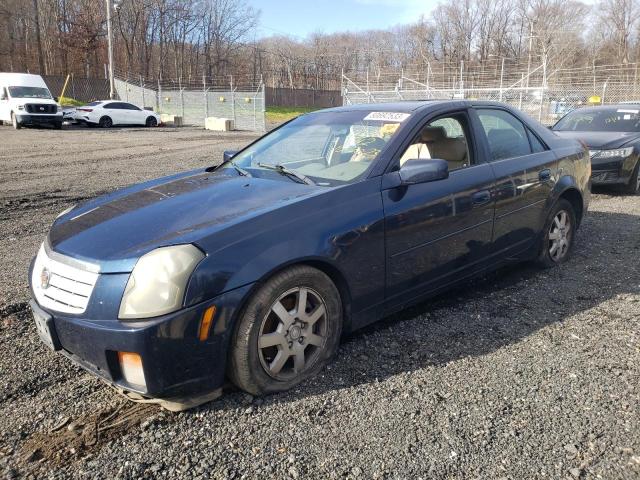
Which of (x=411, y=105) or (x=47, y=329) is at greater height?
(x=411, y=105)

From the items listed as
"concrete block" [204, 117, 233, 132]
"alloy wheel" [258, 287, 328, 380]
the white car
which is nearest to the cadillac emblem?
"alloy wheel" [258, 287, 328, 380]

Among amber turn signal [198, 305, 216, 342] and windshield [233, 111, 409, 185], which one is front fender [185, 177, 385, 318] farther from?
windshield [233, 111, 409, 185]

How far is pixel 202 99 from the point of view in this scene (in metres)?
31.5

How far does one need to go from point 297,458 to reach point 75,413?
119 cm

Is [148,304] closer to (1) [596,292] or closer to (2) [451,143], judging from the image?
(2) [451,143]

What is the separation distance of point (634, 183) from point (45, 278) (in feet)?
28.9

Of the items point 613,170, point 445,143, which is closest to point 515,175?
point 445,143

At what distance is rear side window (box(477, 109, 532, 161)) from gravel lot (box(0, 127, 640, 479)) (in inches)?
45.2

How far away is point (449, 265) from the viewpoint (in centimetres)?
Answer: 363

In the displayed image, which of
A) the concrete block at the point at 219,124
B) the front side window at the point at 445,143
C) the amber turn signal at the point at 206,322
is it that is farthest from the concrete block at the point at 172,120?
the amber turn signal at the point at 206,322

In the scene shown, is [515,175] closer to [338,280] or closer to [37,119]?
[338,280]

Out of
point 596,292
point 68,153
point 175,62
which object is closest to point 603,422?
point 596,292

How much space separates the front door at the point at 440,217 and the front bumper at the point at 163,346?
116cm

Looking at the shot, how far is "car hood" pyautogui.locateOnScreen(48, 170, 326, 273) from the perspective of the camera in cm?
256
